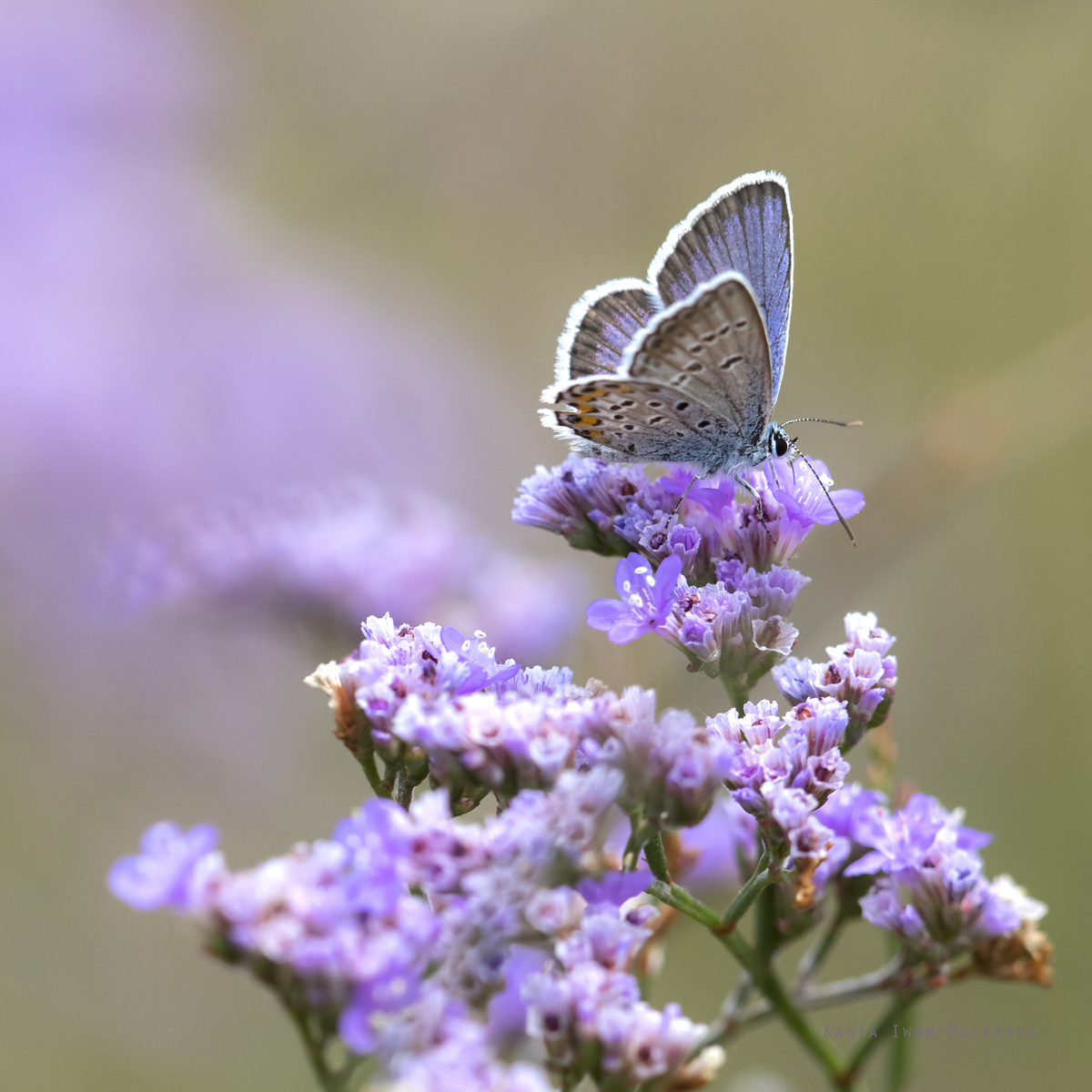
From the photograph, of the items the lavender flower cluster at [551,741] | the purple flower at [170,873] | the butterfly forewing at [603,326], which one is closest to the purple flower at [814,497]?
the butterfly forewing at [603,326]

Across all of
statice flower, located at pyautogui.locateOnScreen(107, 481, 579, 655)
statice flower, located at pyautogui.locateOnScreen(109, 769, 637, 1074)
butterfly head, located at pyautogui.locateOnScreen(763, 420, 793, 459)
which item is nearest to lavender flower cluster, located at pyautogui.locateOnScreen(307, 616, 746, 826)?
statice flower, located at pyautogui.locateOnScreen(109, 769, 637, 1074)

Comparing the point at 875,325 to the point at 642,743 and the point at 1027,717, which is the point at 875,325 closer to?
the point at 1027,717

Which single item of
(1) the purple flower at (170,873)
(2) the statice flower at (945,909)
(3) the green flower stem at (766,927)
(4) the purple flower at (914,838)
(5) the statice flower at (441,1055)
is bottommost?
(5) the statice flower at (441,1055)

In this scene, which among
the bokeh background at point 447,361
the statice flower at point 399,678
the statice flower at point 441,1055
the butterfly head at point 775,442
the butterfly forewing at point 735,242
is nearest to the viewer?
the statice flower at point 441,1055

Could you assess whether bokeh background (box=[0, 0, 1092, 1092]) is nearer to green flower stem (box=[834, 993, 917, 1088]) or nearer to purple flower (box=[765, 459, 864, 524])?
purple flower (box=[765, 459, 864, 524])

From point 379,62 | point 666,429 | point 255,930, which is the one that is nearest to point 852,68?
point 379,62

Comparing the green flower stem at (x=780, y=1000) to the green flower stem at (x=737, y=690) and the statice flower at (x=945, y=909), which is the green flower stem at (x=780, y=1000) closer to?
the statice flower at (x=945, y=909)
